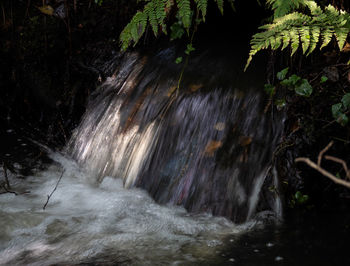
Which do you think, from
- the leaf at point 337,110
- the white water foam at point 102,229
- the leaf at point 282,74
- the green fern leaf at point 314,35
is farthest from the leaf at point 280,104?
the white water foam at point 102,229

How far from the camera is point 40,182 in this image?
3.56 meters

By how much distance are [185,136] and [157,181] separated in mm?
449

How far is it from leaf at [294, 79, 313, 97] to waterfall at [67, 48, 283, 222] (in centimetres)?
25

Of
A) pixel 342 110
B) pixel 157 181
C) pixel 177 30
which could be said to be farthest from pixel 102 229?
pixel 177 30

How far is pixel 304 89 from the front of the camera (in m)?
2.83

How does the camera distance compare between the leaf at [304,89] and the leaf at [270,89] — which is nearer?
the leaf at [304,89]

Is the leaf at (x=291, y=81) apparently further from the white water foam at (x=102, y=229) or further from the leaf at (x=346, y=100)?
the white water foam at (x=102, y=229)

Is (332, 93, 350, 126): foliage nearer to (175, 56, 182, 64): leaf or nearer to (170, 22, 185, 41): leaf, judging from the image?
(175, 56, 182, 64): leaf

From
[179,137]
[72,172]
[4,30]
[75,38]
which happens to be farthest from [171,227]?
[4,30]

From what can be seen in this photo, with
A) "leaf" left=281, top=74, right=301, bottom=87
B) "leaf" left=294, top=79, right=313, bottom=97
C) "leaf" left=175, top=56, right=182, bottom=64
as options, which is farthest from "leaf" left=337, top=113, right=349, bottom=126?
"leaf" left=175, top=56, right=182, bottom=64

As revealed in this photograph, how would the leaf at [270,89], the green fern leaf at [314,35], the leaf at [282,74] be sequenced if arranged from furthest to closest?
the leaf at [270,89], the leaf at [282,74], the green fern leaf at [314,35]

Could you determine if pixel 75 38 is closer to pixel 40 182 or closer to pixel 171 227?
pixel 40 182

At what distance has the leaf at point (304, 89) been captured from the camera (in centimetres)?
281

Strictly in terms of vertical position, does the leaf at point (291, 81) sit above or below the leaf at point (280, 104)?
above
